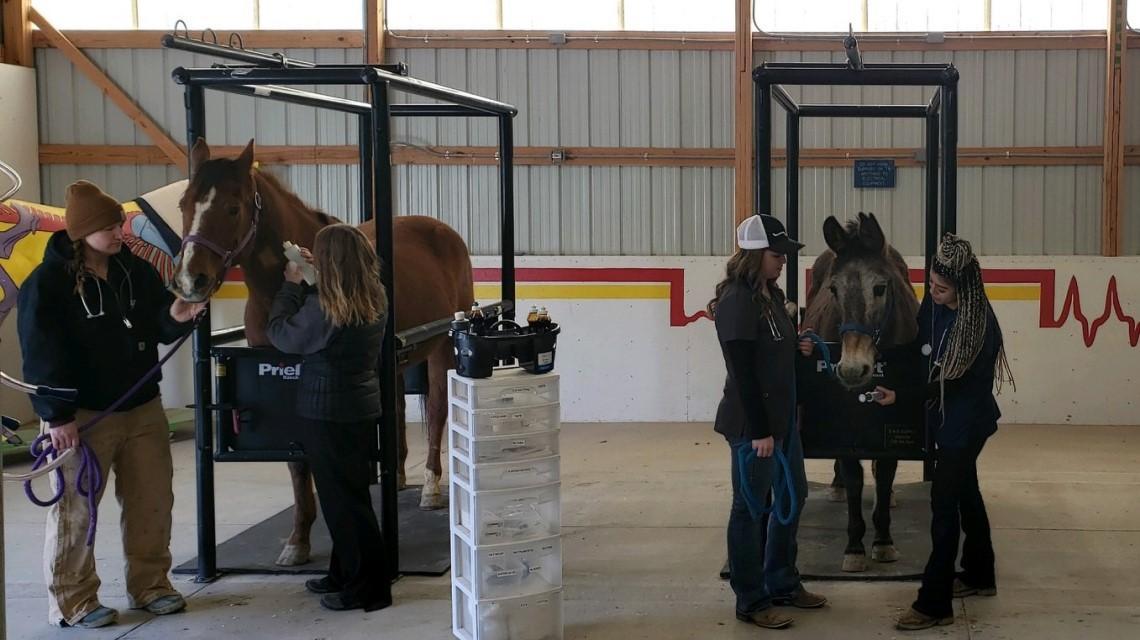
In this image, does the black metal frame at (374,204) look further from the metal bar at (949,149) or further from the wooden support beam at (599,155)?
the wooden support beam at (599,155)

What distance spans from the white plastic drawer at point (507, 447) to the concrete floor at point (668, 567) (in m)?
0.72

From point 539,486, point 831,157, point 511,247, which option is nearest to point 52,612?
point 539,486

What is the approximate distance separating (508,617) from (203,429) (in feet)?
5.38

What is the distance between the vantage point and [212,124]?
906 cm

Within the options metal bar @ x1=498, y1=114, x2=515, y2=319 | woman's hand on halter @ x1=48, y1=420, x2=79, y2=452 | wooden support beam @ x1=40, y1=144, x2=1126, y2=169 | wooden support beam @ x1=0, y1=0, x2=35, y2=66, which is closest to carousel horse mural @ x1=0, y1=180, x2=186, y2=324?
wooden support beam @ x1=40, y1=144, x2=1126, y2=169

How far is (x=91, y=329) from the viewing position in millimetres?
4043

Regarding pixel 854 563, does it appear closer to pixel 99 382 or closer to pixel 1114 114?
pixel 99 382

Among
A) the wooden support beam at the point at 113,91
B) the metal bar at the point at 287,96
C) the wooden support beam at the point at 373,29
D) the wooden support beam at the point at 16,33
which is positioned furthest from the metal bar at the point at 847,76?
the wooden support beam at the point at 16,33

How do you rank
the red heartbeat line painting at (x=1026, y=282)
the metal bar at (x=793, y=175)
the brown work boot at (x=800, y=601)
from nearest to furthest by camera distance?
1. the brown work boot at (x=800, y=601)
2. the metal bar at (x=793, y=175)
3. the red heartbeat line painting at (x=1026, y=282)

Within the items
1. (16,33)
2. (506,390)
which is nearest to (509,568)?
(506,390)

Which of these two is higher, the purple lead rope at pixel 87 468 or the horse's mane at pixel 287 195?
the horse's mane at pixel 287 195

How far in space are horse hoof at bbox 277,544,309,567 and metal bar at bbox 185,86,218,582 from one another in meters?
0.28

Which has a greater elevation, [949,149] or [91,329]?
[949,149]

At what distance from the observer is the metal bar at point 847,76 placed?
15.0 ft
